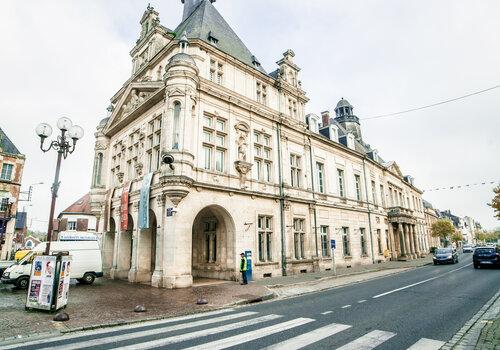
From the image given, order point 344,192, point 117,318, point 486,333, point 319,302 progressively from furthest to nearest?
point 344,192, point 319,302, point 117,318, point 486,333

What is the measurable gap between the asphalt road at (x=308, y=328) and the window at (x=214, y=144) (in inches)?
370

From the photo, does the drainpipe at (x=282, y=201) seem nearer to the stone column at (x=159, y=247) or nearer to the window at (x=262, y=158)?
the window at (x=262, y=158)

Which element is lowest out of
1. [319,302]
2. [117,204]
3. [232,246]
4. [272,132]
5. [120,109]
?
[319,302]

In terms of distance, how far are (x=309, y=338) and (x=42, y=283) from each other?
839 cm

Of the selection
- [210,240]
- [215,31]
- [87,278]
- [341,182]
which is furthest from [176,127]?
[341,182]

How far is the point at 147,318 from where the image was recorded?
8086mm

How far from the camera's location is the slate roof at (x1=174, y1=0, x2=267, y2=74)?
65.4 feet

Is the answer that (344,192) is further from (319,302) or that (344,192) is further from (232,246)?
(319,302)

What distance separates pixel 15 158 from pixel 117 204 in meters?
23.7

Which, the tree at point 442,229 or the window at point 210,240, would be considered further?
the tree at point 442,229

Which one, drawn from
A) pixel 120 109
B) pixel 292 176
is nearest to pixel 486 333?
pixel 292 176

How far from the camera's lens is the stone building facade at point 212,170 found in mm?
15703

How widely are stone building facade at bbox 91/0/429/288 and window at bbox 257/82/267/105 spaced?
173 millimetres

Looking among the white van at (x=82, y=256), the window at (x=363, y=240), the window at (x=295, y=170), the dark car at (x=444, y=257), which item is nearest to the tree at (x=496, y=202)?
the dark car at (x=444, y=257)
